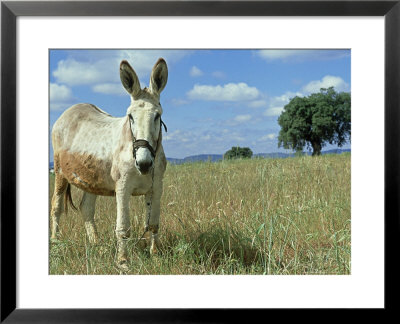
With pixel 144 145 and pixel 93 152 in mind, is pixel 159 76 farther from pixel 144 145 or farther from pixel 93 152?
pixel 93 152

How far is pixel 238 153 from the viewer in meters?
2.80

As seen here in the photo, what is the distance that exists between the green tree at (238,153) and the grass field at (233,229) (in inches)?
Answer: 5.0

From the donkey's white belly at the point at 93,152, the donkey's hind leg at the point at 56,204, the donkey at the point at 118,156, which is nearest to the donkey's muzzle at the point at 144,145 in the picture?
the donkey at the point at 118,156

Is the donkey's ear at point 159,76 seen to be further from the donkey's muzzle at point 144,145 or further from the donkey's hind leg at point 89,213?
the donkey's hind leg at point 89,213

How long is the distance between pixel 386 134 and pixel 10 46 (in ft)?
8.36

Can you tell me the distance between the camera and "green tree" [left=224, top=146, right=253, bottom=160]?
2689mm

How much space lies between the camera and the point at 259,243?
272 cm

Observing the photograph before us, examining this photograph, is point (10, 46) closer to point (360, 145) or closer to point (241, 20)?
point (241, 20)

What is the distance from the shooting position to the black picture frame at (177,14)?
8.04ft

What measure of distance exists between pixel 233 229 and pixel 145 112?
3.66 ft

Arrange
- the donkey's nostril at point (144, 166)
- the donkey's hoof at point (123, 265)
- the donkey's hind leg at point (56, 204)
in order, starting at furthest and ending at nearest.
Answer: the donkey's hind leg at point (56, 204)
the donkey's hoof at point (123, 265)
the donkey's nostril at point (144, 166)

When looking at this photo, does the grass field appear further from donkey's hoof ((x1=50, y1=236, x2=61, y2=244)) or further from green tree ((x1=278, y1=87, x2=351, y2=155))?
green tree ((x1=278, y1=87, x2=351, y2=155))

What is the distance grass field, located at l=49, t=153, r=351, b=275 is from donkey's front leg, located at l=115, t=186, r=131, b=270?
64mm

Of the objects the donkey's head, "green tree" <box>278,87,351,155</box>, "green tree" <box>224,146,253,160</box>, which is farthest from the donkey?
"green tree" <box>278,87,351,155</box>
